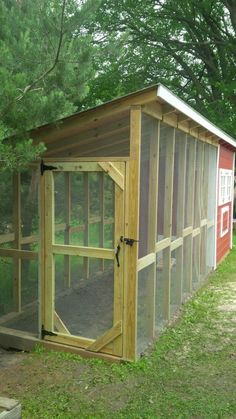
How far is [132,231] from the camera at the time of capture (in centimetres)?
405

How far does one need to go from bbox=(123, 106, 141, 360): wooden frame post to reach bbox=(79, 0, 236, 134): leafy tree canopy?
434 inches

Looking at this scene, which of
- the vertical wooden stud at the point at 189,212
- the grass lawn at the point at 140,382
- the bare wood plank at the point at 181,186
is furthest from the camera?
the vertical wooden stud at the point at 189,212

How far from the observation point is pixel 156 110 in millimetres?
4430

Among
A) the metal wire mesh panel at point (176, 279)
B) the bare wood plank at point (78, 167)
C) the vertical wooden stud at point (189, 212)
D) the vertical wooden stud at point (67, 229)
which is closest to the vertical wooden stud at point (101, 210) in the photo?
the bare wood plank at point (78, 167)

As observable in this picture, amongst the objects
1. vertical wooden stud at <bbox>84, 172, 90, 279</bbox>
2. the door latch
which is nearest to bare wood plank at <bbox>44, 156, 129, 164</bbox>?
vertical wooden stud at <bbox>84, 172, 90, 279</bbox>

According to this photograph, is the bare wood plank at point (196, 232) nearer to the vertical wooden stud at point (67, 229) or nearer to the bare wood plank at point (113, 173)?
the vertical wooden stud at point (67, 229)

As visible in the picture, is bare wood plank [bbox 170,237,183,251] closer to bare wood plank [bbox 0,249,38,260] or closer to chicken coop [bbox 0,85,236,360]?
chicken coop [bbox 0,85,236,360]

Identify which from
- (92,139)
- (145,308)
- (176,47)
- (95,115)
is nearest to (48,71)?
(95,115)

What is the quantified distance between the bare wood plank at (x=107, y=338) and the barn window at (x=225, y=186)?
5.51 meters

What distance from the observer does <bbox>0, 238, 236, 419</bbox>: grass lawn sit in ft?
11.1

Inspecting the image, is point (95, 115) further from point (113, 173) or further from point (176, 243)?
point (176, 243)

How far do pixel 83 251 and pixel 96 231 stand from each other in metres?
0.35

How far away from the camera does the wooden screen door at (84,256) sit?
4176 mm

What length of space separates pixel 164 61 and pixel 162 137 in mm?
13286
